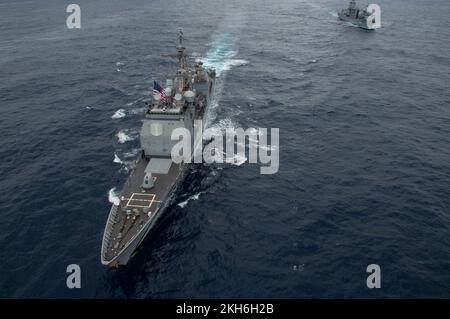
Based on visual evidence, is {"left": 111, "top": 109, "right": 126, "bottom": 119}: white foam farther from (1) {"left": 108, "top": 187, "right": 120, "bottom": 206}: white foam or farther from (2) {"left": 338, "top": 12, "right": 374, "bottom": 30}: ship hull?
(2) {"left": 338, "top": 12, "right": 374, "bottom": 30}: ship hull

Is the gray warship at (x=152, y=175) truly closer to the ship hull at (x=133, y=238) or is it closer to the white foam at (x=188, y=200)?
the ship hull at (x=133, y=238)

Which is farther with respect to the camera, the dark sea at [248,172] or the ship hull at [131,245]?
the dark sea at [248,172]

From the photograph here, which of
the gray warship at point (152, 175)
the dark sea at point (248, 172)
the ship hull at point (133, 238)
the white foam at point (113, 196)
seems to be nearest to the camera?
the ship hull at point (133, 238)

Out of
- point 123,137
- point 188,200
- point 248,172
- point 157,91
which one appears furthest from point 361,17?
point 188,200

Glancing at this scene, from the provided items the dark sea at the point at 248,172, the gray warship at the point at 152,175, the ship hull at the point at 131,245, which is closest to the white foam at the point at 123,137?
the dark sea at the point at 248,172
